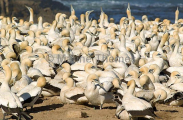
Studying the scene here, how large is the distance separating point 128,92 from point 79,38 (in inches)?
297

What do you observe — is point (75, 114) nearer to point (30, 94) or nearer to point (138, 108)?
point (30, 94)

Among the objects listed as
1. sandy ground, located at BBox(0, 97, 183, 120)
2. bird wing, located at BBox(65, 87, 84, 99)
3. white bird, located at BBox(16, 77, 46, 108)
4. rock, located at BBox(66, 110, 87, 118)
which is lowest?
sandy ground, located at BBox(0, 97, 183, 120)

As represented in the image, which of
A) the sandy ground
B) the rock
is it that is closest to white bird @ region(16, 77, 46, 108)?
the sandy ground

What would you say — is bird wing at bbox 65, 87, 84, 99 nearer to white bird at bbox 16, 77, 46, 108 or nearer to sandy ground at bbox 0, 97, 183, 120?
sandy ground at bbox 0, 97, 183, 120

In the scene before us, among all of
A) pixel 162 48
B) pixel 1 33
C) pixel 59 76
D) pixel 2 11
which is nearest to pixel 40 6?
pixel 2 11

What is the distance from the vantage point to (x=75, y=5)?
56.3 m

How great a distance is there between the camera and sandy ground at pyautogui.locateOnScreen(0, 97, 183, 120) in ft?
30.5

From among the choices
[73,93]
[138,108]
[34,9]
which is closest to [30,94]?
[73,93]

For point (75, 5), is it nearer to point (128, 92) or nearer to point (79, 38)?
point (79, 38)

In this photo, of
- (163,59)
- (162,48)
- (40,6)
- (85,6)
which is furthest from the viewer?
(85,6)

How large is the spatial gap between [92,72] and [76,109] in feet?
5.98

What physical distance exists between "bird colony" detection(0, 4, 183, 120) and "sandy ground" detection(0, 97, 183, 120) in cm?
19

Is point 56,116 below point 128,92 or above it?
below

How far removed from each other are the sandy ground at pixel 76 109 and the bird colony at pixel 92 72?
0.62 ft
